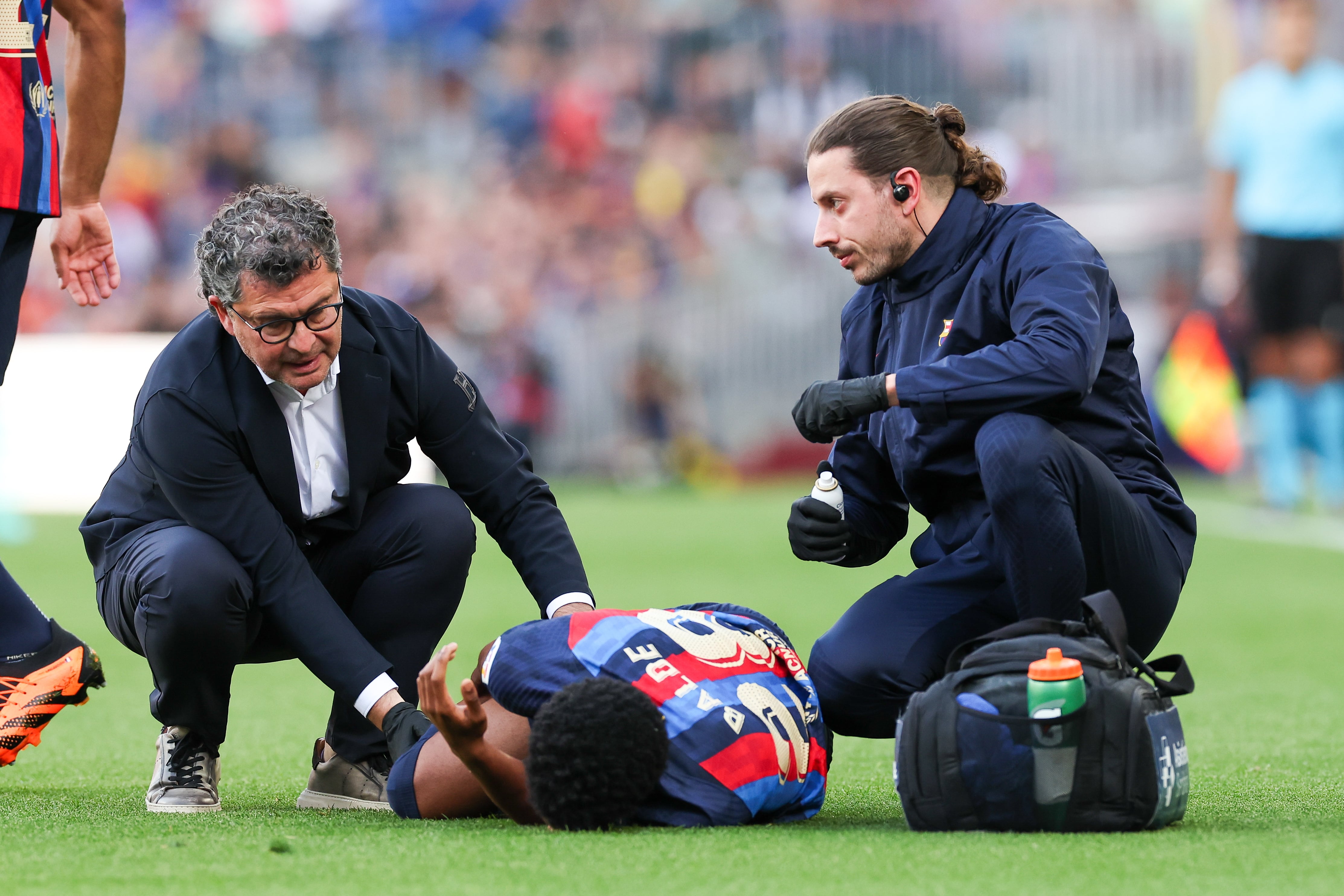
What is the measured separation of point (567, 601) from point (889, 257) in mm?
939

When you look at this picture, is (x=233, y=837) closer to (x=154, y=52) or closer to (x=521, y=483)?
(x=521, y=483)

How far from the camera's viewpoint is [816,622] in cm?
625

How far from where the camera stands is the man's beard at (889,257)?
3336 millimetres

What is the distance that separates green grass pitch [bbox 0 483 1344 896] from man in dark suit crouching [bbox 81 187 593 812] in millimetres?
250

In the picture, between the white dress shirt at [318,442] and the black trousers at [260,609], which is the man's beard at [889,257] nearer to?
the black trousers at [260,609]

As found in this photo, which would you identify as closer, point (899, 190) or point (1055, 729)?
point (1055, 729)

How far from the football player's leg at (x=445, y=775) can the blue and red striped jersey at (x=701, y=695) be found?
0.26 feet

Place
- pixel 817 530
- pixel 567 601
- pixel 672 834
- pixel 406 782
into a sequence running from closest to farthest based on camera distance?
1. pixel 672 834
2. pixel 406 782
3. pixel 567 601
4. pixel 817 530

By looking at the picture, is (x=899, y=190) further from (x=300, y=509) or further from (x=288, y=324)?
(x=300, y=509)

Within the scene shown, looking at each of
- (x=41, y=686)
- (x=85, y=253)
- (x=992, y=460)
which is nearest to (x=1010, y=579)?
(x=992, y=460)

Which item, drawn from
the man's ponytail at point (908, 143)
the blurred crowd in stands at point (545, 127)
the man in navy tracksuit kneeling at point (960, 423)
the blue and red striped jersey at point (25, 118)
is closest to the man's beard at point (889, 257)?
the man in navy tracksuit kneeling at point (960, 423)

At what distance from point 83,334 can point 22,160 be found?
11686mm

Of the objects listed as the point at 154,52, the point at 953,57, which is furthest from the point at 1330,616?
the point at 154,52

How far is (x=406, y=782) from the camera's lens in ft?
9.53
